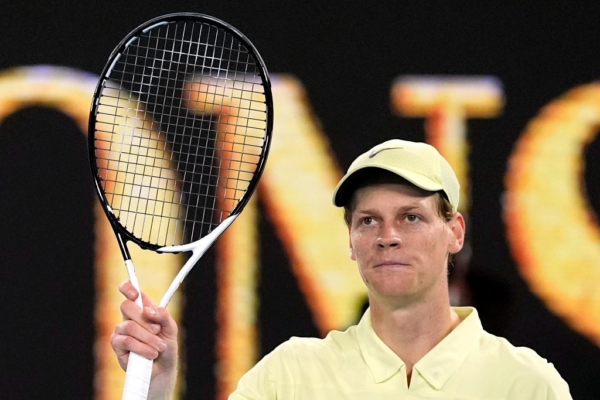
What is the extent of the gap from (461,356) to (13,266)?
4.34 ft

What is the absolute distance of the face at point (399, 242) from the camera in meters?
1.71

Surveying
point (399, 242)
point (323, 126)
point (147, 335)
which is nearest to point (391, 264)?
point (399, 242)

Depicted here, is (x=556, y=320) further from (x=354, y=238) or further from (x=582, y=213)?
(x=354, y=238)

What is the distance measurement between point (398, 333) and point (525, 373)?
228 millimetres

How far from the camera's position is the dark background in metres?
2.50

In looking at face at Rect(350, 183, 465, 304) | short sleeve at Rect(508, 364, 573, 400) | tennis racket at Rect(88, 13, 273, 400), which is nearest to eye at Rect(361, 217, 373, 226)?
face at Rect(350, 183, 465, 304)

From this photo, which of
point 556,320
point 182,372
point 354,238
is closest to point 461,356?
point 354,238

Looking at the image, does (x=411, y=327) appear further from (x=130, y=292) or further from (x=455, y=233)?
(x=130, y=292)

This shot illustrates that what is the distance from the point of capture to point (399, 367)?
170 cm

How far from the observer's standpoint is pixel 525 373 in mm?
1688

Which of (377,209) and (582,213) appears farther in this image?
(582,213)

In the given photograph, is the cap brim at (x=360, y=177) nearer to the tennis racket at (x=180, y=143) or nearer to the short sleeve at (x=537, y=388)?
the short sleeve at (x=537, y=388)

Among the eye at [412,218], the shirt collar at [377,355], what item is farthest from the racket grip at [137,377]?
the eye at [412,218]

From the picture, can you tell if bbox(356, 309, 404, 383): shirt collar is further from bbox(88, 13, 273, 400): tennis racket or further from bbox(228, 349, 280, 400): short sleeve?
bbox(88, 13, 273, 400): tennis racket
